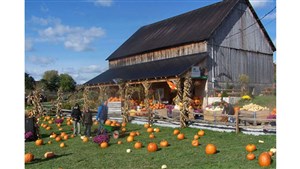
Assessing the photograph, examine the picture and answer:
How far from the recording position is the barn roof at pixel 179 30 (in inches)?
877

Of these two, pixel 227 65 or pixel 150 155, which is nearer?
pixel 150 155

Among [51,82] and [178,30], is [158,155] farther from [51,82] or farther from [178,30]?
[51,82]

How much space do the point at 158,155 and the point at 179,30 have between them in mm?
19030

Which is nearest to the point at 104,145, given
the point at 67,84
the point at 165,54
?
the point at 165,54

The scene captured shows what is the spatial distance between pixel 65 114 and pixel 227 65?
11367mm

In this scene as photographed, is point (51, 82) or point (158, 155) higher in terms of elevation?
point (51, 82)

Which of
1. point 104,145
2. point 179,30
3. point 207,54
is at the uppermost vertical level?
point 179,30

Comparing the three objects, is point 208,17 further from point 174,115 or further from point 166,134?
point 166,134

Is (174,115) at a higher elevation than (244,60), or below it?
below

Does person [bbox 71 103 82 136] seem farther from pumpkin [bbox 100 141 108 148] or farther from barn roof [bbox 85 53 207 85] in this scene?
barn roof [bbox 85 53 207 85]

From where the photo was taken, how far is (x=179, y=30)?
25438 millimetres

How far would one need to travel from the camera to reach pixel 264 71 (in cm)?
2467

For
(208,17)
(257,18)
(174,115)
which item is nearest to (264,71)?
(257,18)
